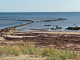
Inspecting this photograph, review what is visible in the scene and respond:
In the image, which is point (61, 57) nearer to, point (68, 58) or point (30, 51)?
point (68, 58)

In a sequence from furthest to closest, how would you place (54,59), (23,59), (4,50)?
(4,50) → (23,59) → (54,59)

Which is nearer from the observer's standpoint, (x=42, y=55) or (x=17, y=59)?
(x=17, y=59)

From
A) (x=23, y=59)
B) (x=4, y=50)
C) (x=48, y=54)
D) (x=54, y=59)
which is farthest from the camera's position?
(x=4, y=50)

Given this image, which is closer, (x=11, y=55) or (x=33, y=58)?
(x=33, y=58)

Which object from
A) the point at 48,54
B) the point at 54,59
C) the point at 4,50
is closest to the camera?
the point at 54,59

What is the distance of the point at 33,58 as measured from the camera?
6.65m

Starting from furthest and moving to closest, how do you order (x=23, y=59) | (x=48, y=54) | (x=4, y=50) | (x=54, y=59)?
1. (x=4, y=50)
2. (x=48, y=54)
3. (x=23, y=59)
4. (x=54, y=59)

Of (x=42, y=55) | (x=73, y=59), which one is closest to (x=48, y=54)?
(x=42, y=55)

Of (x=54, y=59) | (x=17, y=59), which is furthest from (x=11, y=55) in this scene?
(x=54, y=59)

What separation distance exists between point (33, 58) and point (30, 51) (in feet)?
3.55

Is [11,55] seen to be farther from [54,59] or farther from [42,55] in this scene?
[54,59]

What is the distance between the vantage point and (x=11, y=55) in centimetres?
720

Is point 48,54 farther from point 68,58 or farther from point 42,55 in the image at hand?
point 68,58

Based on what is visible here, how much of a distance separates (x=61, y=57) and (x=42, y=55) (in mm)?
1103
